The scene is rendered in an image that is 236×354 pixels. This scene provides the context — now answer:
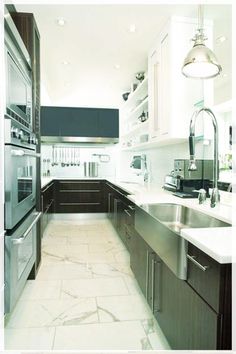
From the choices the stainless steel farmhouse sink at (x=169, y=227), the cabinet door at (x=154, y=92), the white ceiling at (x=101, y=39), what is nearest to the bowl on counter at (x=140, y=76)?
the white ceiling at (x=101, y=39)

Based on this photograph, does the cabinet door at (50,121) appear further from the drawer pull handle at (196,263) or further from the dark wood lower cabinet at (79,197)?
the drawer pull handle at (196,263)

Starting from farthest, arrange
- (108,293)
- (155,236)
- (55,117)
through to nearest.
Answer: (55,117)
(108,293)
(155,236)

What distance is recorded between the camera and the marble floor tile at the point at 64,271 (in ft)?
8.12

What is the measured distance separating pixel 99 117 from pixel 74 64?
6.14 ft

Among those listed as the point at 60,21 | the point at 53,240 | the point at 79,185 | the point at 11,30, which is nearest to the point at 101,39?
the point at 60,21

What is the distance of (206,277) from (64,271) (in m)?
1.98

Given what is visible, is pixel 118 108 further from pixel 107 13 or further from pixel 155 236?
pixel 155 236

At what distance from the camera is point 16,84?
1.68 meters

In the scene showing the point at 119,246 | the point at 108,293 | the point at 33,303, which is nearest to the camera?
the point at 33,303

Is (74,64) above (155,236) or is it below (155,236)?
above

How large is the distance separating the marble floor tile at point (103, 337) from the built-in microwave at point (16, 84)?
4.63 ft

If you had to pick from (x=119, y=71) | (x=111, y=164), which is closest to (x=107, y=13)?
(x=119, y=71)

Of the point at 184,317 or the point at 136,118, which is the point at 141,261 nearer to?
the point at 184,317

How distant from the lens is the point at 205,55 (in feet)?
5.20
